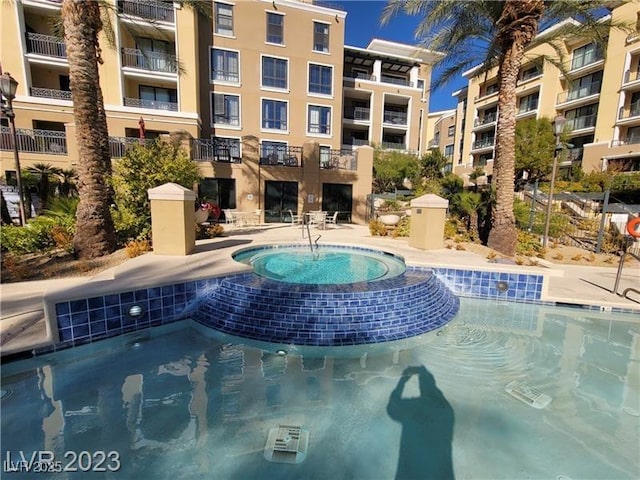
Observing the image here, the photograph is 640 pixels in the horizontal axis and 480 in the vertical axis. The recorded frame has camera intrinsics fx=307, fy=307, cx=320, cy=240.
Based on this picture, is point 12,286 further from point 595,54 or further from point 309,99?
point 595,54

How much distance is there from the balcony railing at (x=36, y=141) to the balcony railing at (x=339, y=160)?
12.9 meters

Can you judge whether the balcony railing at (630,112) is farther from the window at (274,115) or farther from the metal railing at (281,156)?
the window at (274,115)

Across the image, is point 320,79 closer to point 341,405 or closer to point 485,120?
point 485,120

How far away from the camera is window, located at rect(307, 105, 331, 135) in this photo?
956 inches

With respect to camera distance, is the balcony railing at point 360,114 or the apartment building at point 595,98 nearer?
the apartment building at point 595,98

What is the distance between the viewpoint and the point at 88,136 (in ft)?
24.5

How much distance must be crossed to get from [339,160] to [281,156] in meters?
3.38

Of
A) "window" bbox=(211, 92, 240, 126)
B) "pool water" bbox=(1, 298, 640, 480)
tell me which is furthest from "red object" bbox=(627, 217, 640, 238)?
"window" bbox=(211, 92, 240, 126)

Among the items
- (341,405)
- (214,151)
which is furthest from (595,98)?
(341,405)

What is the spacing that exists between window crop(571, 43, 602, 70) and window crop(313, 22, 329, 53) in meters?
22.4

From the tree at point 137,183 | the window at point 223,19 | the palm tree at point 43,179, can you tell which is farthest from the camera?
the window at point 223,19

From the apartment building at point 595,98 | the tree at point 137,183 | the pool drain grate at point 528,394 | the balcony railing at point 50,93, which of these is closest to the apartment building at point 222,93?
the balcony railing at point 50,93

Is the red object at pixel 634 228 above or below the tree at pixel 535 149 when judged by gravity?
Answer: below

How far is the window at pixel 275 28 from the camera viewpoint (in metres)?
22.3
